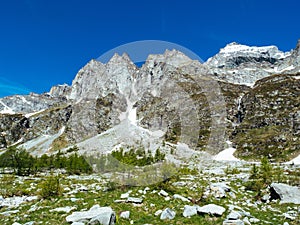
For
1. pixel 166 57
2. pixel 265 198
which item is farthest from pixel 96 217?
pixel 166 57

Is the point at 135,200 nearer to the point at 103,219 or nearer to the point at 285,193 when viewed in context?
the point at 103,219

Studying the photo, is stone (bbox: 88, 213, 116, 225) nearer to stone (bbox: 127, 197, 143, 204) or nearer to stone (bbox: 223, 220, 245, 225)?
stone (bbox: 127, 197, 143, 204)

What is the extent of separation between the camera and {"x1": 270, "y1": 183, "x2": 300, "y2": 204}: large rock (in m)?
21.8

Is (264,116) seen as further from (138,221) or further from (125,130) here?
(138,221)

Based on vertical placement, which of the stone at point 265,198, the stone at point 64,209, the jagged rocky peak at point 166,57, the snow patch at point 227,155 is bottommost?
the stone at point 64,209

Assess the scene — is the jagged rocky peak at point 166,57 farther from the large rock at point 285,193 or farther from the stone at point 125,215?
the large rock at point 285,193

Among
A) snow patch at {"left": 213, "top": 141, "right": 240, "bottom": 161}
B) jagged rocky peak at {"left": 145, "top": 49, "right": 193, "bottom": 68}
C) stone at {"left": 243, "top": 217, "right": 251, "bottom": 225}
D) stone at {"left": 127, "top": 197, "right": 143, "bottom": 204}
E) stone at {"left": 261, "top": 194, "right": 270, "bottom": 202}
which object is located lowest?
stone at {"left": 243, "top": 217, "right": 251, "bottom": 225}

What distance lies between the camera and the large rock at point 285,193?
21.8 metres

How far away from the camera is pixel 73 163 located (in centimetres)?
7512

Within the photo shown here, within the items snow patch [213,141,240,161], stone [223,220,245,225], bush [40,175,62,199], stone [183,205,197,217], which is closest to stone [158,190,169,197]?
stone [183,205,197,217]

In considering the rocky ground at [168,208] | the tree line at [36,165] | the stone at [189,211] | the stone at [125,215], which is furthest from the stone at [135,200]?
the tree line at [36,165]

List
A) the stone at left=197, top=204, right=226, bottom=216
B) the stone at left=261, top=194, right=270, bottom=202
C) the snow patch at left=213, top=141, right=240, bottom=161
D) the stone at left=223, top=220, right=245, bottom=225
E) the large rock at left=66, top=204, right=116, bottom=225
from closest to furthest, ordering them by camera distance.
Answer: the large rock at left=66, top=204, right=116, bottom=225 → the stone at left=223, top=220, right=245, bottom=225 → the stone at left=197, top=204, right=226, bottom=216 → the stone at left=261, top=194, right=270, bottom=202 → the snow patch at left=213, top=141, right=240, bottom=161

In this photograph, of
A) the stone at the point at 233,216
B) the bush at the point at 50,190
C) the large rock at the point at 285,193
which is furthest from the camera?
the bush at the point at 50,190

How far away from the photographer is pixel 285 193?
22.6m
